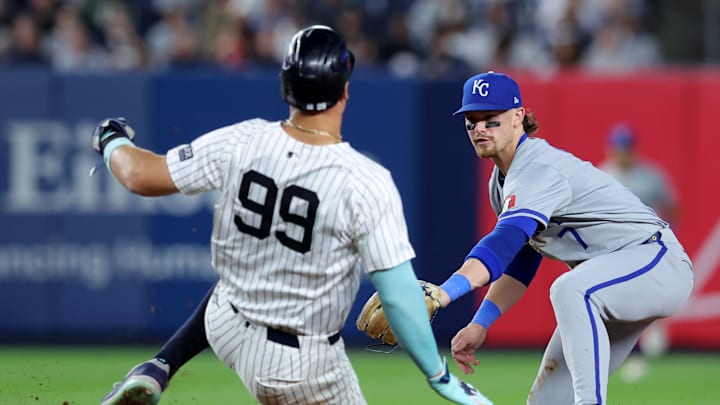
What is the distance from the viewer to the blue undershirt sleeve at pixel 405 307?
425cm

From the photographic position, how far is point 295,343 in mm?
4383

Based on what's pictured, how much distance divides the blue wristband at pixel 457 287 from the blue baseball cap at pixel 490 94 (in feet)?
2.81

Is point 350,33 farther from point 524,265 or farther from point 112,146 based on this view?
point 112,146

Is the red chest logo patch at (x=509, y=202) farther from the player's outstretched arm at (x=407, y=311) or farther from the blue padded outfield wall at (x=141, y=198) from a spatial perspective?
the blue padded outfield wall at (x=141, y=198)

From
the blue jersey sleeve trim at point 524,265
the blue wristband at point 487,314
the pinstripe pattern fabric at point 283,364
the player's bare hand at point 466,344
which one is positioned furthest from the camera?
the blue jersey sleeve trim at point 524,265

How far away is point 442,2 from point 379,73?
1952mm

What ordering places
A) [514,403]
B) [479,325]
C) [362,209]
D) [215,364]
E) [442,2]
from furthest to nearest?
[442,2] → [215,364] → [514,403] → [479,325] → [362,209]

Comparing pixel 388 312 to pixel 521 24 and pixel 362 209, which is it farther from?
pixel 521 24

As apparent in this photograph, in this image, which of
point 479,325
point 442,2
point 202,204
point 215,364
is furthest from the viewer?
point 442,2

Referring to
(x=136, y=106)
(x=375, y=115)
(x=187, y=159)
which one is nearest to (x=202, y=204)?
(x=136, y=106)

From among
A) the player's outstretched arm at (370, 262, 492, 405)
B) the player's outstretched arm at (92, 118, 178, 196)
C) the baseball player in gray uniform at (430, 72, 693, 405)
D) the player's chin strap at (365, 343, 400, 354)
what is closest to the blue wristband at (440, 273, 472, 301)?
the baseball player in gray uniform at (430, 72, 693, 405)

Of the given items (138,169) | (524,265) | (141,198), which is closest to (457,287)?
(524,265)

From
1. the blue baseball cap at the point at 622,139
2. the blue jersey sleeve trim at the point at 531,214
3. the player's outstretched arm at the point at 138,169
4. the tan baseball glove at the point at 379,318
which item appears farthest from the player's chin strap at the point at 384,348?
the blue baseball cap at the point at 622,139

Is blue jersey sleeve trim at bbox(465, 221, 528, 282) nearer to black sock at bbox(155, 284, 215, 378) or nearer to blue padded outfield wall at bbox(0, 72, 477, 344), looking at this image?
black sock at bbox(155, 284, 215, 378)
